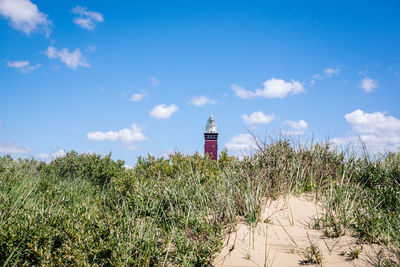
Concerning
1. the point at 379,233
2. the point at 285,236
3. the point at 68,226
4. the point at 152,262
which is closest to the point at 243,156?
the point at 285,236

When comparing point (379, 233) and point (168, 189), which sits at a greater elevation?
point (168, 189)

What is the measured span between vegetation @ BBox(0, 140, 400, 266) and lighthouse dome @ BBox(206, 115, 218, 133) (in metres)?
24.9

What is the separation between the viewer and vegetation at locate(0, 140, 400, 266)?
375 cm

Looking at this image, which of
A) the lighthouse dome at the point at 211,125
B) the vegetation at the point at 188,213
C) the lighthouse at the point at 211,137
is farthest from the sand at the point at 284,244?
the lighthouse dome at the point at 211,125

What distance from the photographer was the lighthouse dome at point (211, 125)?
32.7 m

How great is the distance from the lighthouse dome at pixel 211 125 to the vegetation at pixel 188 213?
2485 centimetres

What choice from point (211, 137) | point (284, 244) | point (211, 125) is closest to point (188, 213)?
point (284, 244)

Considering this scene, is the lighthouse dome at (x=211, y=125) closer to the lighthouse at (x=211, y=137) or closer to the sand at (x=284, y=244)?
the lighthouse at (x=211, y=137)

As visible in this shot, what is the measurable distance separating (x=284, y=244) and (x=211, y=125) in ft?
94.5

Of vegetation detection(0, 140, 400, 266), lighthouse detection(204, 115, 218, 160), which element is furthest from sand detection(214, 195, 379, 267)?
lighthouse detection(204, 115, 218, 160)

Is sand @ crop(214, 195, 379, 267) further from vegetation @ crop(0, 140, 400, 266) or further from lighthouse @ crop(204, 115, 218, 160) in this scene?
lighthouse @ crop(204, 115, 218, 160)

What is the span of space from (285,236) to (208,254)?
54.1 inches

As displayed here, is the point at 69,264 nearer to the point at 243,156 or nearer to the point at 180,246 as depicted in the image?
the point at 180,246

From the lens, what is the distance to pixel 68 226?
12.9 feet
